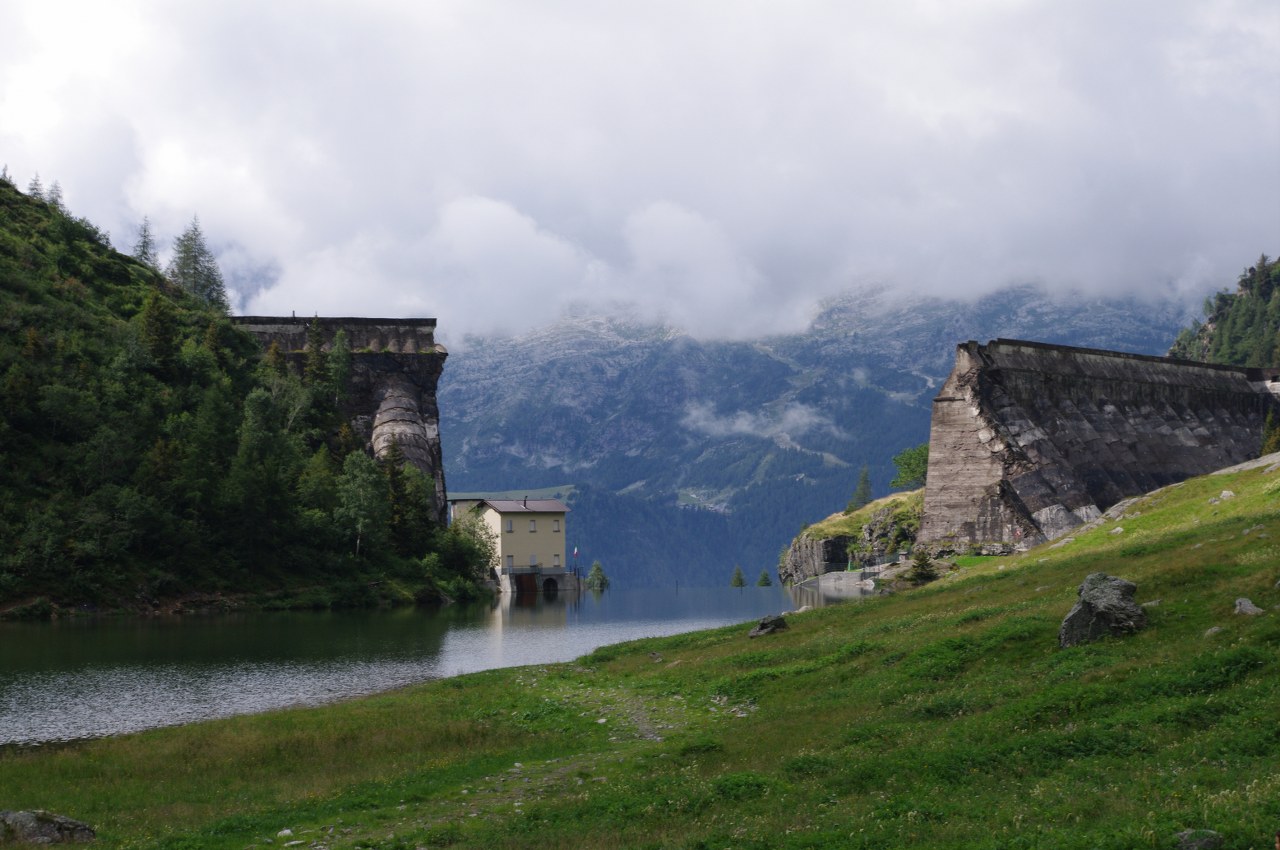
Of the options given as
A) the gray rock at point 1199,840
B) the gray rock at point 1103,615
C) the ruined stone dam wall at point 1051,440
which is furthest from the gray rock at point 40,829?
the ruined stone dam wall at point 1051,440

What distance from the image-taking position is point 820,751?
26.2 meters

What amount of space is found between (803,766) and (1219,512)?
4567 centimetres

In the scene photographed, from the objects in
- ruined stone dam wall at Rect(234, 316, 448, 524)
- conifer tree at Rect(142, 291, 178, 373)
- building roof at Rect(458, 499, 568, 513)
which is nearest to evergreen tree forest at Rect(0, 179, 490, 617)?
conifer tree at Rect(142, 291, 178, 373)

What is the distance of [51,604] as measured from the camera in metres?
92.5

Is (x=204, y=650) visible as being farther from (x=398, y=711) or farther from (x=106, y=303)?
(x=106, y=303)

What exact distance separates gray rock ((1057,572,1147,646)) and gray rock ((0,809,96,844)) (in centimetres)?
2571

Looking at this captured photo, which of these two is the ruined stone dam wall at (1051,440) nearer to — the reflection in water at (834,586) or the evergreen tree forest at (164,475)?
the reflection in water at (834,586)

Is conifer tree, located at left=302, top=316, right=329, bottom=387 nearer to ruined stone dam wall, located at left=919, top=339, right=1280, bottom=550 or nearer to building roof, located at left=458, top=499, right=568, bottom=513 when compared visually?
building roof, located at left=458, top=499, right=568, bottom=513

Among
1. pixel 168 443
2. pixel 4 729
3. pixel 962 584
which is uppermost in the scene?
pixel 168 443

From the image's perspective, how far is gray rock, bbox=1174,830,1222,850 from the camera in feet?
50.0

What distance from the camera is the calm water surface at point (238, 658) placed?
48.5 metres

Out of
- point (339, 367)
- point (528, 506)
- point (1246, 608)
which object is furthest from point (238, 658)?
point (339, 367)

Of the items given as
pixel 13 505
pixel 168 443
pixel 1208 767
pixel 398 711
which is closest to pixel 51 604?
pixel 13 505

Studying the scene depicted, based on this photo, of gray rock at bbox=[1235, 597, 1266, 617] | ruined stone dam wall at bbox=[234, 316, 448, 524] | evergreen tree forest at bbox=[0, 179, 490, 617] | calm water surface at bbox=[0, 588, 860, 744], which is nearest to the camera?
gray rock at bbox=[1235, 597, 1266, 617]
